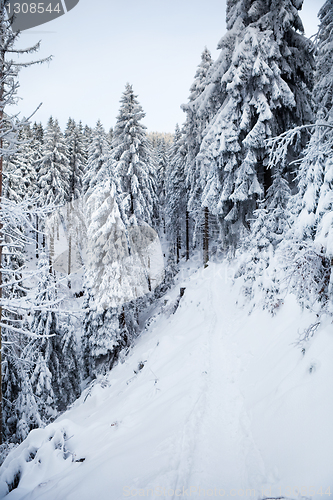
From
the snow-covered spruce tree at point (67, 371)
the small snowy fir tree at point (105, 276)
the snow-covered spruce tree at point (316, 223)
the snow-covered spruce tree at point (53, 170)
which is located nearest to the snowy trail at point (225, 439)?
the snow-covered spruce tree at point (316, 223)

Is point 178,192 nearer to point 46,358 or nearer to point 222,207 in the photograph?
point 222,207

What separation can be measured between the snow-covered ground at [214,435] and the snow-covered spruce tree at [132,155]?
13.4 meters

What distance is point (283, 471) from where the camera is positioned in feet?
10.9

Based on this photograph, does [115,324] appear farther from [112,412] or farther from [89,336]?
[112,412]

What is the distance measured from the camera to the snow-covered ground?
3.32 metres

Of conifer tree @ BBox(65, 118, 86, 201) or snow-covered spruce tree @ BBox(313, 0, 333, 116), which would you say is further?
conifer tree @ BBox(65, 118, 86, 201)

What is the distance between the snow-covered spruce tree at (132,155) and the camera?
17812mm

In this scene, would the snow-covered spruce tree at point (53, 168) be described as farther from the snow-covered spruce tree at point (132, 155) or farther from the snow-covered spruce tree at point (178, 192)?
the snow-covered spruce tree at point (178, 192)

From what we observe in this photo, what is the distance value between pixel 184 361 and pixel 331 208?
5.76 meters

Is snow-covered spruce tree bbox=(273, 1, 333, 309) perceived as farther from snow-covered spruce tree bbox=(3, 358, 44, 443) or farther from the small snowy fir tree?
snow-covered spruce tree bbox=(3, 358, 44, 443)

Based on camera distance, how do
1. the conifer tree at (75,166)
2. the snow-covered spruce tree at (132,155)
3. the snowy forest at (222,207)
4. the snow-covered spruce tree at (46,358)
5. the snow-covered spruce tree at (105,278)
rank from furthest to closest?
the conifer tree at (75,166)
the snow-covered spruce tree at (132,155)
the snow-covered spruce tree at (105,278)
the snow-covered spruce tree at (46,358)
the snowy forest at (222,207)

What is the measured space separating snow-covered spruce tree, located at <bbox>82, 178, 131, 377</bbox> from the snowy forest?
6 centimetres

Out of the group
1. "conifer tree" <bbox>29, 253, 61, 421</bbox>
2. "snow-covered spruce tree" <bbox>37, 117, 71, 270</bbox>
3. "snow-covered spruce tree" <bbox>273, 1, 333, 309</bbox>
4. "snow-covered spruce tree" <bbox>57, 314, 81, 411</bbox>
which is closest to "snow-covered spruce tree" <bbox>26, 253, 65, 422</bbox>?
"conifer tree" <bbox>29, 253, 61, 421</bbox>

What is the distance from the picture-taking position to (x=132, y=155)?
60.3ft
